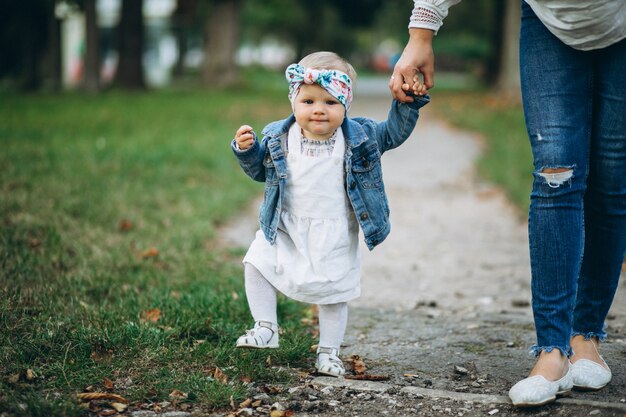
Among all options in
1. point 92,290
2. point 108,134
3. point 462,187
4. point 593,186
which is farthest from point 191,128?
point 593,186

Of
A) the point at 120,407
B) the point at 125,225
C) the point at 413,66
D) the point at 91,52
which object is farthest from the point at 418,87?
the point at 91,52

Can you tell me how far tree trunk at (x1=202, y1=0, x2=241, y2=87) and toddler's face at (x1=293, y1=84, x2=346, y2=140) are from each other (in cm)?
2347

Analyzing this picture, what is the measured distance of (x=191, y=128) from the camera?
41.9ft

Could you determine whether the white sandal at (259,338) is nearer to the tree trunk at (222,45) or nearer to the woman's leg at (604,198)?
the woman's leg at (604,198)

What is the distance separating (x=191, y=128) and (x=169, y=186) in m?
5.26

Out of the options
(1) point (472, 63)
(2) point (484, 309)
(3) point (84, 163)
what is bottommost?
(2) point (484, 309)

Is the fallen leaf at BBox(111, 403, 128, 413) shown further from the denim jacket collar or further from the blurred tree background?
the blurred tree background

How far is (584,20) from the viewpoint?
2713 millimetres

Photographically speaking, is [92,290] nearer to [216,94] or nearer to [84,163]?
[84,163]

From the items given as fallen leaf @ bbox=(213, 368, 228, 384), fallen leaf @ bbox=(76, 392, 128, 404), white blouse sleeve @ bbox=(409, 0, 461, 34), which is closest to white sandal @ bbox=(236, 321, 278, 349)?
fallen leaf @ bbox=(213, 368, 228, 384)

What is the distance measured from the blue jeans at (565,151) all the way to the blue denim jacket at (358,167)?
1.43 feet

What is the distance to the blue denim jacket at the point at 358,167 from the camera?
3020 millimetres

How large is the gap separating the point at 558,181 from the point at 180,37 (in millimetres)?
40355

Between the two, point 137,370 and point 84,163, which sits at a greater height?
point 84,163
